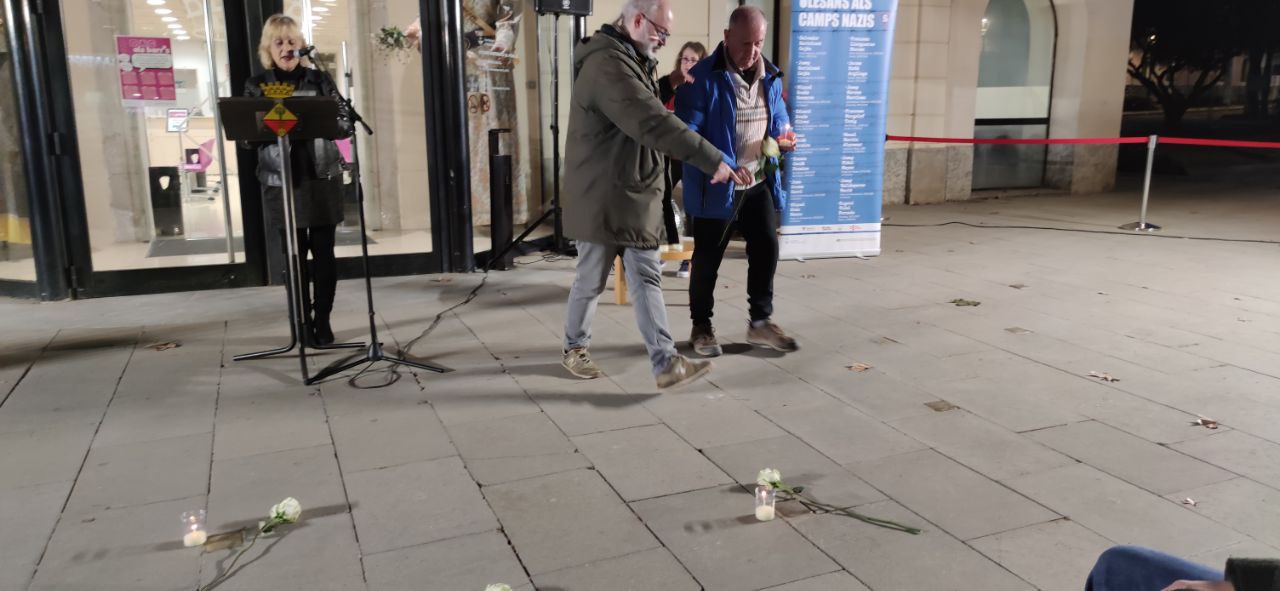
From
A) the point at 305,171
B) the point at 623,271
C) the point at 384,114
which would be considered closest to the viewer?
the point at 305,171

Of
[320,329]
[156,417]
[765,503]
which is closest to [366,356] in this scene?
[320,329]

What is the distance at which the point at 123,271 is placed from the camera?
664cm

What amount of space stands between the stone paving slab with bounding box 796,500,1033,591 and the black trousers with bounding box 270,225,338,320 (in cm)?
310

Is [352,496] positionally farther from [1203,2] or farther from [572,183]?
[1203,2]

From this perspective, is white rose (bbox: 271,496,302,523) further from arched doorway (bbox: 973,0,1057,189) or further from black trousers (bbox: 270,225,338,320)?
arched doorway (bbox: 973,0,1057,189)

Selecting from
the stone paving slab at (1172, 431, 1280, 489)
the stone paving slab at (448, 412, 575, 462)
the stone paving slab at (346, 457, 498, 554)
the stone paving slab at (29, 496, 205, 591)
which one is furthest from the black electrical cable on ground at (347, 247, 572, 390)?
the stone paving slab at (1172, 431, 1280, 489)

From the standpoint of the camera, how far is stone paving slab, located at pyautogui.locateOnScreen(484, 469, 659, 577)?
9.55ft

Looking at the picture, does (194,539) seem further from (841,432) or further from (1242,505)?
(1242,505)

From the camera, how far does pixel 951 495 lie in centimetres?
332

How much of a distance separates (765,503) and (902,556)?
497 millimetres

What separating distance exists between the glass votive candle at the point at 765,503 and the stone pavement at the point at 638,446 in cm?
4

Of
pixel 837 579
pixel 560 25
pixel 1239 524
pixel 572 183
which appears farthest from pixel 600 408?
pixel 560 25

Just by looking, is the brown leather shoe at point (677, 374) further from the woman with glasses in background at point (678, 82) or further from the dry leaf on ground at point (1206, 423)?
the dry leaf on ground at point (1206, 423)

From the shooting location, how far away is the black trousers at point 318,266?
500 cm
